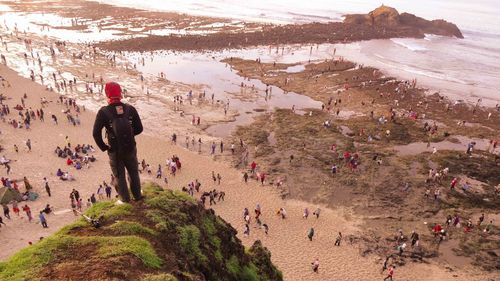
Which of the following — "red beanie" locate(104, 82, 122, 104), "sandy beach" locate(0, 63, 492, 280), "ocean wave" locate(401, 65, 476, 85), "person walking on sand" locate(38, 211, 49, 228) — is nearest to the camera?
"red beanie" locate(104, 82, 122, 104)

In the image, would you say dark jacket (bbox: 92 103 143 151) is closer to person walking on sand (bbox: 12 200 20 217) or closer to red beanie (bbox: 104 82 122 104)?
red beanie (bbox: 104 82 122 104)

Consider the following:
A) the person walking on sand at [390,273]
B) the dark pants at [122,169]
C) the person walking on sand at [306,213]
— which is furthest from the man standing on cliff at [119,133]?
the person walking on sand at [306,213]

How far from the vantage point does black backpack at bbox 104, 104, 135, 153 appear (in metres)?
7.56

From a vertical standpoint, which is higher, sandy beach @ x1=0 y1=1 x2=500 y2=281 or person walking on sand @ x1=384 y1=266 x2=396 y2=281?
sandy beach @ x1=0 y1=1 x2=500 y2=281

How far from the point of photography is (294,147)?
32.7m

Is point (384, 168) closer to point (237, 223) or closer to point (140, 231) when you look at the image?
point (237, 223)

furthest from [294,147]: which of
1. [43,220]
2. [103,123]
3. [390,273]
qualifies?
[103,123]

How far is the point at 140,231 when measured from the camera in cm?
725

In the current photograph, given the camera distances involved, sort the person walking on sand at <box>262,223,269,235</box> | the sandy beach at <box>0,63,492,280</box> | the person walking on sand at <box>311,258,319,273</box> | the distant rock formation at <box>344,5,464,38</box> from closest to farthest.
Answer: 1. the person walking on sand at <box>311,258,319,273</box>
2. the sandy beach at <box>0,63,492,280</box>
3. the person walking on sand at <box>262,223,269,235</box>
4. the distant rock formation at <box>344,5,464,38</box>

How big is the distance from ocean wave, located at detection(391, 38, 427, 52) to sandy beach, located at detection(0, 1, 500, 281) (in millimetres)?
21119

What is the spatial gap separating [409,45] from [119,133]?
77129 mm

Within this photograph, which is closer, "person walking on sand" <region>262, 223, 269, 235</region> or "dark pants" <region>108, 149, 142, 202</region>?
"dark pants" <region>108, 149, 142, 202</region>

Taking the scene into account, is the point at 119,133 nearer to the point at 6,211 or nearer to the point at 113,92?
the point at 113,92

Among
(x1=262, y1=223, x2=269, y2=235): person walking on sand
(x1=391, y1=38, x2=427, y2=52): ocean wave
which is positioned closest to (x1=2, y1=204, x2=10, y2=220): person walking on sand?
(x1=262, y1=223, x2=269, y2=235): person walking on sand
